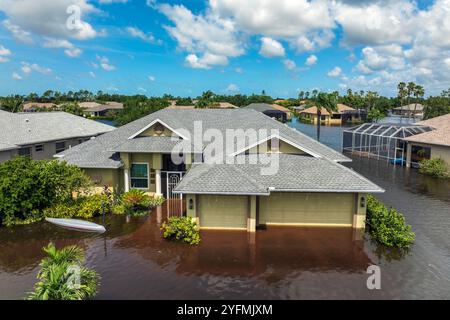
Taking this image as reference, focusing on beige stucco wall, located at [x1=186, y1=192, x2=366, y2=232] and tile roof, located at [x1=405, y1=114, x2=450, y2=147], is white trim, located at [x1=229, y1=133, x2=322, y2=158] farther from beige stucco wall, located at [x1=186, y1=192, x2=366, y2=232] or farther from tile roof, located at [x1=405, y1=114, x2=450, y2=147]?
tile roof, located at [x1=405, y1=114, x2=450, y2=147]

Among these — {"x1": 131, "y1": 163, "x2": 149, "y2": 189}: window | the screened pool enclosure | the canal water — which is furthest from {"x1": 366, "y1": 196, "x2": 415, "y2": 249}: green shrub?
the screened pool enclosure

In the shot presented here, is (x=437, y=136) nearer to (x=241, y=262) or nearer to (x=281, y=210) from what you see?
(x=281, y=210)

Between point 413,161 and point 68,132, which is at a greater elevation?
point 68,132

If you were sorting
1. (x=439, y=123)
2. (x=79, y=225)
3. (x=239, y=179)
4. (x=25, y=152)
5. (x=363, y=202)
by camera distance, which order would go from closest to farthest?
(x=239, y=179), (x=79, y=225), (x=363, y=202), (x=25, y=152), (x=439, y=123)

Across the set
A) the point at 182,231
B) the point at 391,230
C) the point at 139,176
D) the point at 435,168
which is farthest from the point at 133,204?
the point at 435,168

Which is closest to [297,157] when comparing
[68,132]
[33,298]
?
[33,298]

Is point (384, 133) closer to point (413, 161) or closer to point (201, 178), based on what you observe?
point (413, 161)
